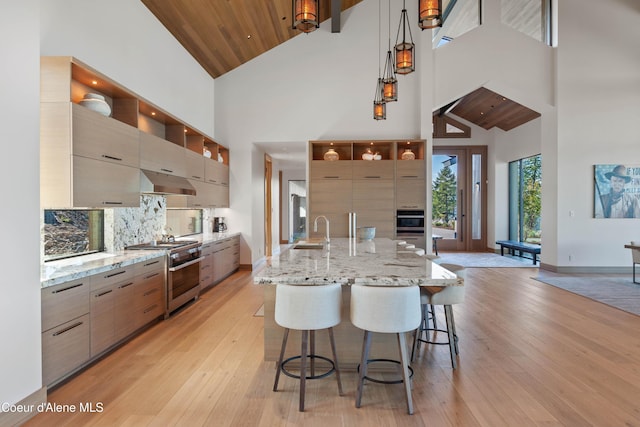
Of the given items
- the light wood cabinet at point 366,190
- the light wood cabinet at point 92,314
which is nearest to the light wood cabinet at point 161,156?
the light wood cabinet at point 92,314

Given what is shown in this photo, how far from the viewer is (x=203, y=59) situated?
20.5ft

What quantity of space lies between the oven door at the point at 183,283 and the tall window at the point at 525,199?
814 centimetres

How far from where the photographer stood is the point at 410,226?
6.61 m

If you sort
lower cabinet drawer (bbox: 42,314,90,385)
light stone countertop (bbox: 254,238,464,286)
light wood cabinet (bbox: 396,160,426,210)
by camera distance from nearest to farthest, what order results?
light stone countertop (bbox: 254,238,464,286) < lower cabinet drawer (bbox: 42,314,90,385) < light wood cabinet (bbox: 396,160,426,210)

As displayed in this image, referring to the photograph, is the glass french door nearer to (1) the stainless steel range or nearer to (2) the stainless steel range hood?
(1) the stainless steel range

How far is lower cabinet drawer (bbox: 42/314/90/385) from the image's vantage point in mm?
2299

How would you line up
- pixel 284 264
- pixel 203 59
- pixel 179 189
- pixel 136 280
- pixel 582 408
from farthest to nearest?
1. pixel 203 59
2. pixel 179 189
3. pixel 136 280
4. pixel 284 264
5. pixel 582 408

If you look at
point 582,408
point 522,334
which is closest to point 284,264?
point 582,408

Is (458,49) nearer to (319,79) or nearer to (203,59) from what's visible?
(319,79)

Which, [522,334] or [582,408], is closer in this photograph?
[582,408]

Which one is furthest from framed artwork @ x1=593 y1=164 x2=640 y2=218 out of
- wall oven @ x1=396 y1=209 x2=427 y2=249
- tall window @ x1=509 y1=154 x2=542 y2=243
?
wall oven @ x1=396 y1=209 x2=427 y2=249

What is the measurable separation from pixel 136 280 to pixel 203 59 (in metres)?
4.48

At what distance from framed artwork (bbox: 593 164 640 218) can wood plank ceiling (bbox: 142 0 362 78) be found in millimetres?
5819

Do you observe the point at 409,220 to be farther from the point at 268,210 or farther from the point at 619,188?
the point at 619,188
